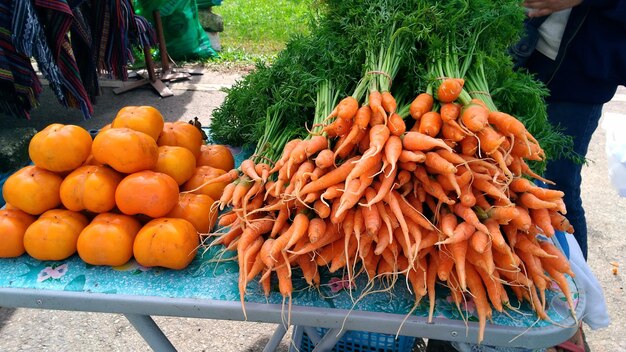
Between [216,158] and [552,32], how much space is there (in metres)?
1.51

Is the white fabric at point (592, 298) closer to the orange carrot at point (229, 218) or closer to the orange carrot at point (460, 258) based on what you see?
the orange carrot at point (460, 258)

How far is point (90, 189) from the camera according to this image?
136 cm

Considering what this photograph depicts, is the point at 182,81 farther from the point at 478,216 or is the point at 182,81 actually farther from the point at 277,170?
the point at 478,216

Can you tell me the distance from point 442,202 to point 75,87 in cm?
284

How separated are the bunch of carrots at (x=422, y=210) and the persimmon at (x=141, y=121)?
45 cm

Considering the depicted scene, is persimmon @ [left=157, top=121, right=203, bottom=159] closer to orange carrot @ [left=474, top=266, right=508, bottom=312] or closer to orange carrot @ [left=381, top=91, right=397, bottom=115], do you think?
orange carrot @ [left=381, top=91, right=397, bottom=115]

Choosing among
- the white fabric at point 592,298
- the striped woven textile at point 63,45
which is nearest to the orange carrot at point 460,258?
the white fabric at point 592,298

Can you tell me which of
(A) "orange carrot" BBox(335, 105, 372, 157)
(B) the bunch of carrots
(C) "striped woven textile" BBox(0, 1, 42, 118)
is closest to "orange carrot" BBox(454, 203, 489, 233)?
(B) the bunch of carrots

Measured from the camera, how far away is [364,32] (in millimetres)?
1621

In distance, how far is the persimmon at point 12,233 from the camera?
136cm

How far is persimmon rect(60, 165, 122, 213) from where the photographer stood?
1.37 meters

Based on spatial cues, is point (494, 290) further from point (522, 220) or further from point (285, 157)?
point (285, 157)

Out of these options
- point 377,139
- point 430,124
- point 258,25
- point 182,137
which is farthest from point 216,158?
point 258,25

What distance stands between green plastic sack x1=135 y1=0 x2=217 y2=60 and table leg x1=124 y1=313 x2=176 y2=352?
14.5ft
